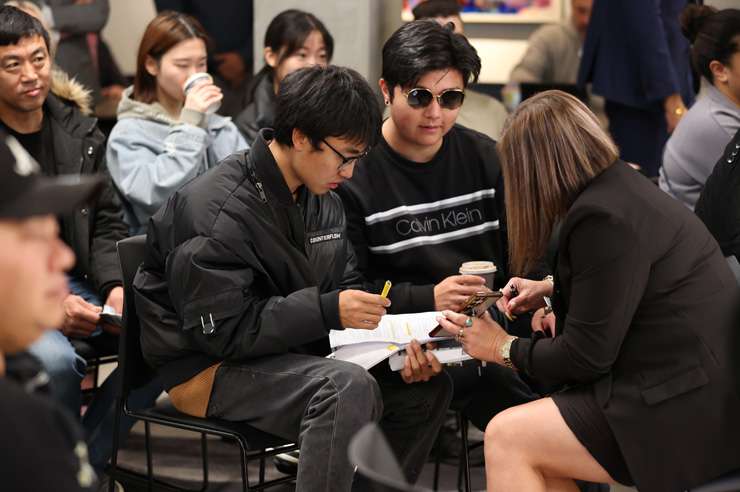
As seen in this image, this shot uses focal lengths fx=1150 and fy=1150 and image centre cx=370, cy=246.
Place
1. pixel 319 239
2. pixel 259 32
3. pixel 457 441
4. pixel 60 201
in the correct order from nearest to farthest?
pixel 60 201 < pixel 319 239 < pixel 457 441 < pixel 259 32

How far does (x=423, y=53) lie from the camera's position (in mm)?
3514

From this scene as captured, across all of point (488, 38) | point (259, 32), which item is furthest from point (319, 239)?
point (488, 38)

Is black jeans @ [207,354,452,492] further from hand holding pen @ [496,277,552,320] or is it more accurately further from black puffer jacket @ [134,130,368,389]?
hand holding pen @ [496,277,552,320]

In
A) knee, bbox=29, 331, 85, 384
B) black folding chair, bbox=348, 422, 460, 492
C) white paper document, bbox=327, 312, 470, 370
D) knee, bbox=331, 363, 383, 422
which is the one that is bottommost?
knee, bbox=29, 331, 85, 384

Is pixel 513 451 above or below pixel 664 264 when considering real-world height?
below

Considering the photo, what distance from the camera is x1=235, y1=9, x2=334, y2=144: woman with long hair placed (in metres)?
4.60

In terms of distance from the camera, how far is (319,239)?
3.14 metres

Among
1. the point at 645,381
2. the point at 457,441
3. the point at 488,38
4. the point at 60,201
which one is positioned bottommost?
the point at 457,441

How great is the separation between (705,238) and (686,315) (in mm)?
214

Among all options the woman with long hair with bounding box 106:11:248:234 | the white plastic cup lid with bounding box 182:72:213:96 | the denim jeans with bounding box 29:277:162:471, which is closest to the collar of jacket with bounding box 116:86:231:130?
the woman with long hair with bounding box 106:11:248:234

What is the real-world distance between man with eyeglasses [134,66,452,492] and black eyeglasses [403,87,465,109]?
48 centimetres

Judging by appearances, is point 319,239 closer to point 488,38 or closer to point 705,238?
point 705,238

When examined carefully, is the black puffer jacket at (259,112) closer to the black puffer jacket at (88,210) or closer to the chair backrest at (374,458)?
the black puffer jacket at (88,210)

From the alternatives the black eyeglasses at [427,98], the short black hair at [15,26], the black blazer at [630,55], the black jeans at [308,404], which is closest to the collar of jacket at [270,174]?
the black jeans at [308,404]
